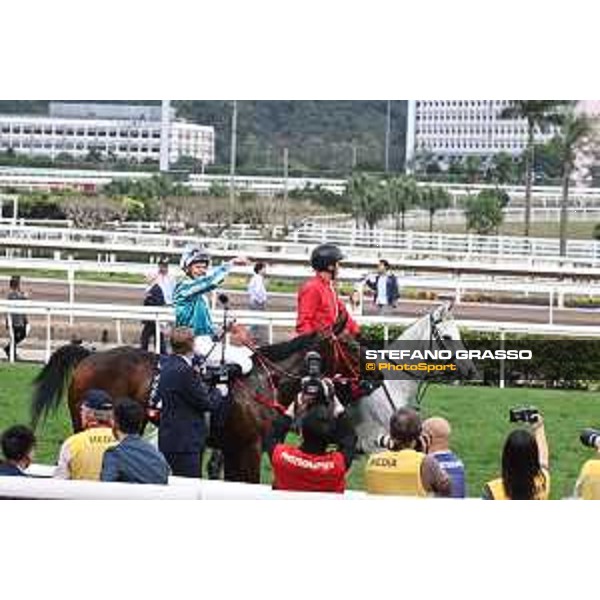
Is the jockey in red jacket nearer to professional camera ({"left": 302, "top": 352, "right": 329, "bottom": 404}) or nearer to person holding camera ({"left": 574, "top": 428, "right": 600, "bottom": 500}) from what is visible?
professional camera ({"left": 302, "top": 352, "right": 329, "bottom": 404})

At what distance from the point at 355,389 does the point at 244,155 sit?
1501 millimetres

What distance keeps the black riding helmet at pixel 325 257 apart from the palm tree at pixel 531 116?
1.08m

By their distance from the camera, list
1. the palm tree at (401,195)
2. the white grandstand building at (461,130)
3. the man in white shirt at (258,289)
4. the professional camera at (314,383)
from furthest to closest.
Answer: the palm tree at (401,195)
the man in white shirt at (258,289)
the white grandstand building at (461,130)
the professional camera at (314,383)

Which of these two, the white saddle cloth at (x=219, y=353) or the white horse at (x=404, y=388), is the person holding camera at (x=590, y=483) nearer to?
the white horse at (x=404, y=388)

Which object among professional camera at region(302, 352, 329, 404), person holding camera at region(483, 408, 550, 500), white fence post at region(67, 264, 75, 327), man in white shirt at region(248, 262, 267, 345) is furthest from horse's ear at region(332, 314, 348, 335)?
person holding camera at region(483, 408, 550, 500)

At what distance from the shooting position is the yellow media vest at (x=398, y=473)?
18.1 feet

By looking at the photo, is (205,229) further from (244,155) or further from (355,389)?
(355,389)

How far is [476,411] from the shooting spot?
8227 mm

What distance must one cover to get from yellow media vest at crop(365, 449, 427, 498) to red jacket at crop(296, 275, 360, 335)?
6.39 ft

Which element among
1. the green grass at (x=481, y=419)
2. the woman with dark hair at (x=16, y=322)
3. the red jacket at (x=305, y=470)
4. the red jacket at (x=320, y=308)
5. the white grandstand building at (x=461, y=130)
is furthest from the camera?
the woman with dark hair at (x=16, y=322)

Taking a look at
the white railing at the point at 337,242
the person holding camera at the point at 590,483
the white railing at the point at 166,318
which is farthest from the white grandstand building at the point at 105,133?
the person holding camera at the point at 590,483

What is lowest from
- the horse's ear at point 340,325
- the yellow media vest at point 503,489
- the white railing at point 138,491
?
the white railing at point 138,491
